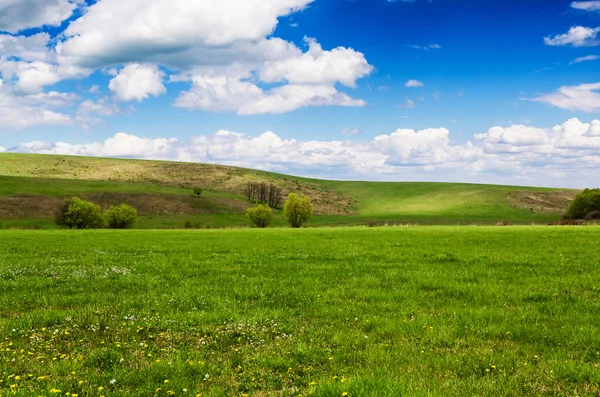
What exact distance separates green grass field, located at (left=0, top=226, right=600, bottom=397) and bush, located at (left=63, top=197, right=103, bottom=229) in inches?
2983

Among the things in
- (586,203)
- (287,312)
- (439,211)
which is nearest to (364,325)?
(287,312)

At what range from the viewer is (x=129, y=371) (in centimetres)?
827

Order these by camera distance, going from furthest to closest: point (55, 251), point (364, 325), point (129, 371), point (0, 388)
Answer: point (55, 251) → point (364, 325) → point (129, 371) → point (0, 388)

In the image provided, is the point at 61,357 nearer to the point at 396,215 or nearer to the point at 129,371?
the point at 129,371

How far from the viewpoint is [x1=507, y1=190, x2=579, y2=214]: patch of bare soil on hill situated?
15188cm

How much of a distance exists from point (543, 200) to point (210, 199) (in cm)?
12779

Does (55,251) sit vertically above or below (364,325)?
below

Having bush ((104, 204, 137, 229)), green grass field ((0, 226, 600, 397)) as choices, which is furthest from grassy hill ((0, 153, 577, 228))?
green grass field ((0, 226, 600, 397))

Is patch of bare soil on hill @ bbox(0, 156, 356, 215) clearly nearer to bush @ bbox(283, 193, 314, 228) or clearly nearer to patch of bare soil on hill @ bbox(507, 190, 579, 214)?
bush @ bbox(283, 193, 314, 228)

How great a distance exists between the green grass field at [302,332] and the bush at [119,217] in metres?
78.5

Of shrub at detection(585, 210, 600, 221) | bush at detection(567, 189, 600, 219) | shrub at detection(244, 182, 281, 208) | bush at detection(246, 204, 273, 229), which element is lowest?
bush at detection(246, 204, 273, 229)

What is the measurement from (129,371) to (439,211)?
148 meters

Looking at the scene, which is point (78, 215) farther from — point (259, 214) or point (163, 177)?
point (163, 177)

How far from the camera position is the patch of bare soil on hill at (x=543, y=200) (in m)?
152
